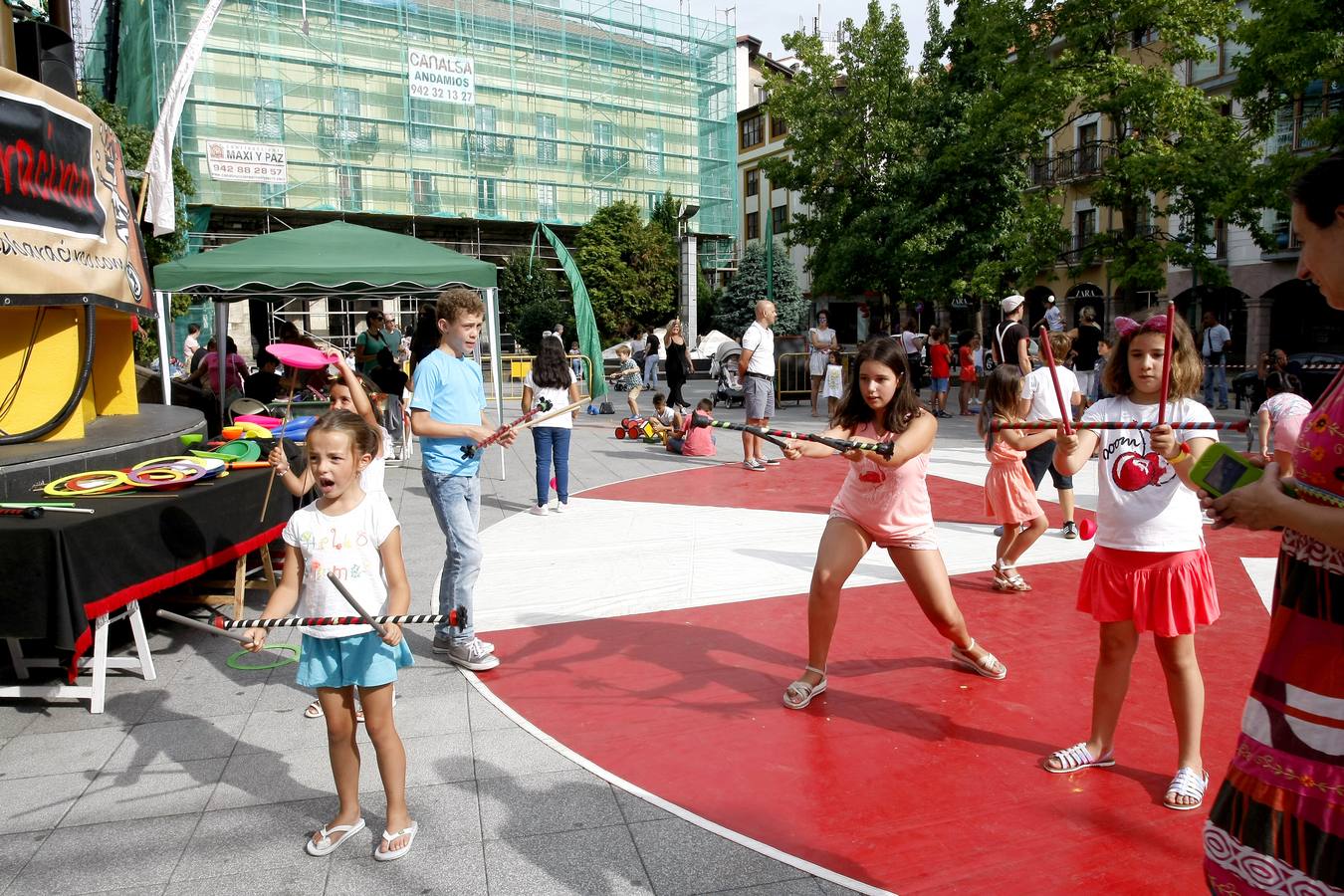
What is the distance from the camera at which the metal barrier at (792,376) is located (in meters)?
21.0

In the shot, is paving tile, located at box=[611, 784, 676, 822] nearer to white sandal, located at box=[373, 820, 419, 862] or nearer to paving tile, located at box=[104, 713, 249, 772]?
white sandal, located at box=[373, 820, 419, 862]

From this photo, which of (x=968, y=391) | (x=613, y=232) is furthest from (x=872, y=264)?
(x=613, y=232)

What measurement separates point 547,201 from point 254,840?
135 ft

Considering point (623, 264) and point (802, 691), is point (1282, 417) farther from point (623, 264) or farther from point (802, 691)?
point (623, 264)

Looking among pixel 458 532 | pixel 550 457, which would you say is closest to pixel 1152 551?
pixel 458 532

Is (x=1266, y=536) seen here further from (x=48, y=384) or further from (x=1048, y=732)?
(x=48, y=384)

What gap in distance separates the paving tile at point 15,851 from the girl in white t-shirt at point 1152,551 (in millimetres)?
3996

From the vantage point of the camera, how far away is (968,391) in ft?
59.6

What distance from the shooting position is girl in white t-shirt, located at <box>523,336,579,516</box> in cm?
895

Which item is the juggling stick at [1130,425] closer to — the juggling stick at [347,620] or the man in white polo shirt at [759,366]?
the juggling stick at [347,620]

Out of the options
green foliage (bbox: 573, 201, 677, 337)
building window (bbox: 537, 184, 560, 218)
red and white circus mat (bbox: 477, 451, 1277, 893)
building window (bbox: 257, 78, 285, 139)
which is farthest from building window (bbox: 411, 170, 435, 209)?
red and white circus mat (bbox: 477, 451, 1277, 893)

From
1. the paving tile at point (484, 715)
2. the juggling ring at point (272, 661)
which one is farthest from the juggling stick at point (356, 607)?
the juggling ring at point (272, 661)

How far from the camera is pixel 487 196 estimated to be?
133ft

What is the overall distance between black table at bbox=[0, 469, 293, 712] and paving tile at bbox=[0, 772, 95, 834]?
0.60m
